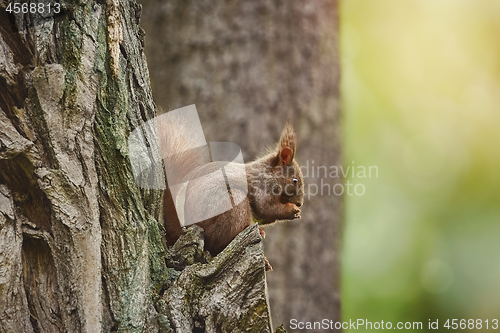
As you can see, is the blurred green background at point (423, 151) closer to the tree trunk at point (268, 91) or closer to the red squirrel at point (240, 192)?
the tree trunk at point (268, 91)

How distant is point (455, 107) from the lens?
4.29 m

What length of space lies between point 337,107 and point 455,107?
187 centimetres

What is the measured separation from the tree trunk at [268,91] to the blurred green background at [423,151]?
3.56 feet

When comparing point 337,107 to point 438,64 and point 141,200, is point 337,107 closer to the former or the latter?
point 438,64

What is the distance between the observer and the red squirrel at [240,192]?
4.59 ft

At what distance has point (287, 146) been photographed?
1.83 meters

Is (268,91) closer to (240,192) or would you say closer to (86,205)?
(240,192)

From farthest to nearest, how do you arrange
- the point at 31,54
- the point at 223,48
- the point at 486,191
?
the point at 486,191
the point at 223,48
the point at 31,54

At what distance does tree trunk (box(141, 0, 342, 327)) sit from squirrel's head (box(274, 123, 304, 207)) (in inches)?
28.1

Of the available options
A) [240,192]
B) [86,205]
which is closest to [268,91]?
[240,192]

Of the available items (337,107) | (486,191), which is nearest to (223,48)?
(337,107)

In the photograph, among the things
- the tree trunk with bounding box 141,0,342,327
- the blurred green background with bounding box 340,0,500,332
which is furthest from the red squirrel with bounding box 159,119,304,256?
the blurred green background with bounding box 340,0,500,332

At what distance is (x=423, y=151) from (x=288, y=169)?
2.85 meters

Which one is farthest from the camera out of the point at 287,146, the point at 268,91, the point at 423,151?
the point at 423,151
